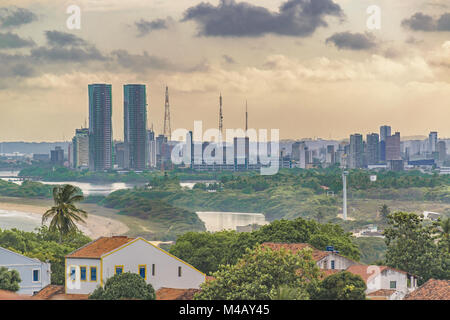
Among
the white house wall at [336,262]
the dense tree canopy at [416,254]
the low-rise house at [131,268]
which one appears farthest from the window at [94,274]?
the dense tree canopy at [416,254]

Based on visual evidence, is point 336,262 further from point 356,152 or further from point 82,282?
point 356,152

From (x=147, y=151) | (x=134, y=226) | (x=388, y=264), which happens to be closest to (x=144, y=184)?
(x=147, y=151)

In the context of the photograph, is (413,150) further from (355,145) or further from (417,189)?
(417,189)

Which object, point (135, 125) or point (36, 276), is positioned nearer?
point (36, 276)

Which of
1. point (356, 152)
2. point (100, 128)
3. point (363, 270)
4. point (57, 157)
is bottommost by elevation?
point (363, 270)

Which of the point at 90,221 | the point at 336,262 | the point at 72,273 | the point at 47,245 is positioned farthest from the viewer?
the point at 90,221

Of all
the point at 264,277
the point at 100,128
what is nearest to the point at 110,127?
the point at 100,128

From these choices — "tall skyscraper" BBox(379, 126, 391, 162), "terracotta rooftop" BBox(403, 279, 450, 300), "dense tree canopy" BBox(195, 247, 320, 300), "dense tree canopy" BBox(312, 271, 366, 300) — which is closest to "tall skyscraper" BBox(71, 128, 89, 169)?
"tall skyscraper" BBox(379, 126, 391, 162)
